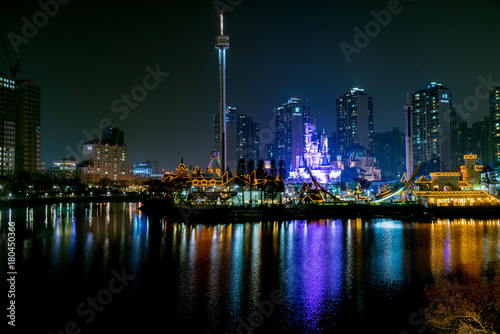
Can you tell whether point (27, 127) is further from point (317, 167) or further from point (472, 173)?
point (472, 173)

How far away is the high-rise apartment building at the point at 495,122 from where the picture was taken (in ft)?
380

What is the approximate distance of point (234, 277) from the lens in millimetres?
23281

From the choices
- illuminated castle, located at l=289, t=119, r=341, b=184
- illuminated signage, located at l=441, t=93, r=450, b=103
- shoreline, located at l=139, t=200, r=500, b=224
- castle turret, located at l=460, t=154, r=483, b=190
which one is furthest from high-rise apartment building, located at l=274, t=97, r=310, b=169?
shoreline, located at l=139, t=200, r=500, b=224

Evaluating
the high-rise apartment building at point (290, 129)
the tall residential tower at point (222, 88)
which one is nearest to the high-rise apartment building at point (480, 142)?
the high-rise apartment building at point (290, 129)

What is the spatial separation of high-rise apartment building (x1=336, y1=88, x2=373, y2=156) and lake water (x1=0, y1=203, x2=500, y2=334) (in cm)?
13328

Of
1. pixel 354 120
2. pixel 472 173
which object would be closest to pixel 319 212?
pixel 472 173

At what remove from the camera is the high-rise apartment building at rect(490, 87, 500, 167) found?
11569 centimetres

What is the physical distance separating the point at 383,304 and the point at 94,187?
13200 cm

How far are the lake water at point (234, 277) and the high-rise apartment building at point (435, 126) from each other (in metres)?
109

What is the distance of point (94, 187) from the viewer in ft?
448

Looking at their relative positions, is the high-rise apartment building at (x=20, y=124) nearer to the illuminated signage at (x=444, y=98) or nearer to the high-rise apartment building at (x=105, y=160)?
the high-rise apartment building at (x=105, y=160)

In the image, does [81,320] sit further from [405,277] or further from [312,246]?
[312,246]

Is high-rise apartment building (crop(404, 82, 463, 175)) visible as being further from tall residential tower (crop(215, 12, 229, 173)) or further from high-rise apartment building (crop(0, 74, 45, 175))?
high-rise apartment building (crop(0, 74, 45, 175))

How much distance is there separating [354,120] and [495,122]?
202ft
